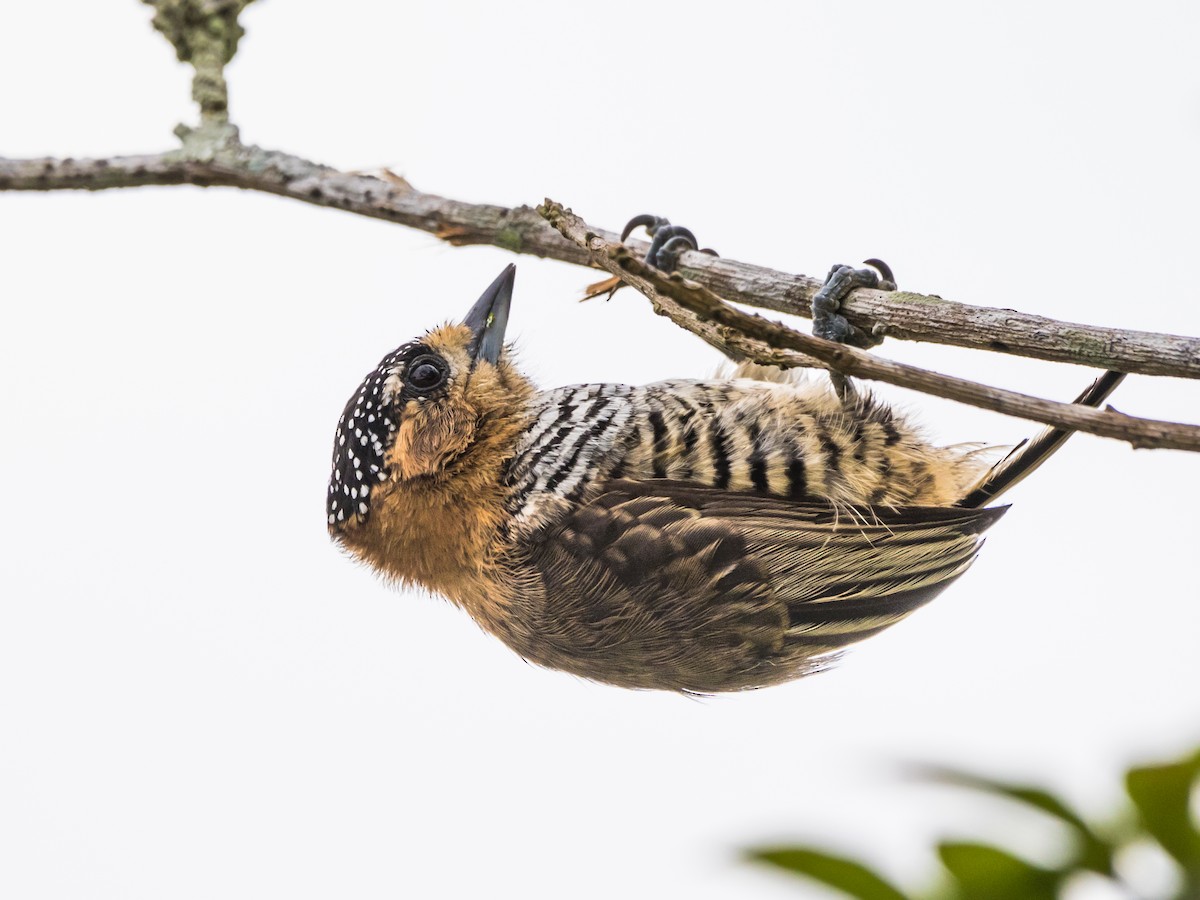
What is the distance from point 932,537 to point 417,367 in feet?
5.73

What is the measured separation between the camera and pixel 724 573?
11.5 feet

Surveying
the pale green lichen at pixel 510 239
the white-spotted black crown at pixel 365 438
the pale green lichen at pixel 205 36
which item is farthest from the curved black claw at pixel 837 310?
the pale green lichen at pixel 205 36

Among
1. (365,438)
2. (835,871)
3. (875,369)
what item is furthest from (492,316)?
(835,871)

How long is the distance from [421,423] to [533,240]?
28.4 inches

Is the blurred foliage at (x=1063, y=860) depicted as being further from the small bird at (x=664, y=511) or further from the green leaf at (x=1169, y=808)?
the small bird at (x=664, y=511)

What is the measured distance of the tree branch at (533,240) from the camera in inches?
110

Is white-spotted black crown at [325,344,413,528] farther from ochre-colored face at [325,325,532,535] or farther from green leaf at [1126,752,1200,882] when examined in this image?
green leaf at [1126,752,1200,882]

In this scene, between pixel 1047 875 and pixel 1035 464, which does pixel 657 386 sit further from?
pixel 1047 875

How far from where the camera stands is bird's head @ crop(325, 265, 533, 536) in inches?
156

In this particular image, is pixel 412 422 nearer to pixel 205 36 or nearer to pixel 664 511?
pixel 664 511

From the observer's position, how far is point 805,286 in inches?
132

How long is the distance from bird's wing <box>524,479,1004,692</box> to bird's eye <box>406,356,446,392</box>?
2.35 ft

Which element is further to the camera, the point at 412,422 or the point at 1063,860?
the point at 412,422

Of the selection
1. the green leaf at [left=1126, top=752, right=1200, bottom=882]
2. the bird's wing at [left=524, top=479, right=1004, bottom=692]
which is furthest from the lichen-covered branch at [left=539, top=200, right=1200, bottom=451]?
the green leaf at [left=1126, top=752, right=1200, bottom=882]
